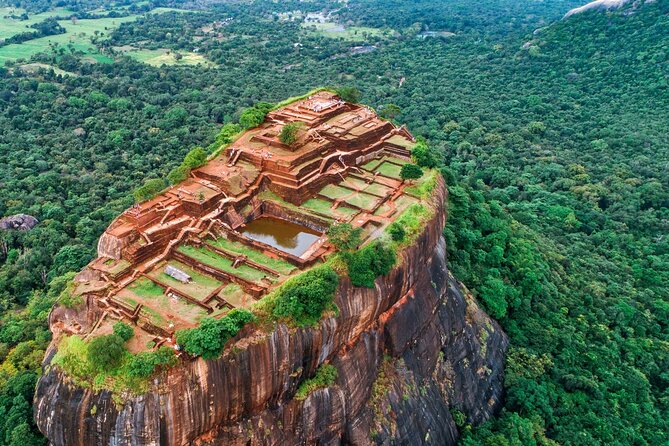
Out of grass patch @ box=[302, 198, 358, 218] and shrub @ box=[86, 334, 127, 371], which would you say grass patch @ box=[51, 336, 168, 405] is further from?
grass patch @ box=[302, 198, 358, 218]

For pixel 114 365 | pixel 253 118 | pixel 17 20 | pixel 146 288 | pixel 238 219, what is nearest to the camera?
pixel 114 365

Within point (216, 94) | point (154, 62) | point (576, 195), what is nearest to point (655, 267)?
point (576, 195)

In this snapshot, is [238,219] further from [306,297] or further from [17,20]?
[17,20]

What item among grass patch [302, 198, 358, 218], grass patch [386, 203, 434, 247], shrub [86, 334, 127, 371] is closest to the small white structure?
shrub [86, 334, 127, 371]

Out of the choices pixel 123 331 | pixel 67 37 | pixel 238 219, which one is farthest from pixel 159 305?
pixel 67 37

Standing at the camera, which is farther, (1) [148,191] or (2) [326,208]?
(2) [326,208]

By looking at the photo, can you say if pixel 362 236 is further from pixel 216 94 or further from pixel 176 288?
pixel 216 94

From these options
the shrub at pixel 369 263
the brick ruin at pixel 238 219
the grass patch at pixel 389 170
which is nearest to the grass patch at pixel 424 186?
the brick ruin at pixel 238 219
